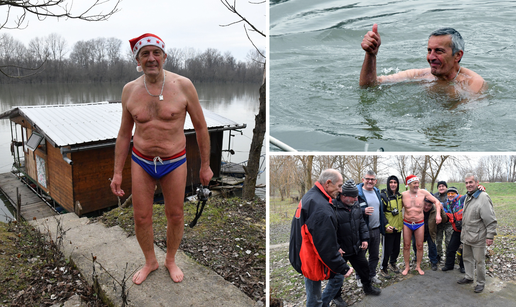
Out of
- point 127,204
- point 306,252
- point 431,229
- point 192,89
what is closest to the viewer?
point 306,252

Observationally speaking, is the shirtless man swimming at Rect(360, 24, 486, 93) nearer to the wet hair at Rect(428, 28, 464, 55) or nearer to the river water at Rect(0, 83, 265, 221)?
the wet hair at Rect(428, 28, 464, 55)

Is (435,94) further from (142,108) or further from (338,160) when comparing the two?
(142,108)

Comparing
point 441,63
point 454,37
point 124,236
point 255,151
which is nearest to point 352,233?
point 441,63

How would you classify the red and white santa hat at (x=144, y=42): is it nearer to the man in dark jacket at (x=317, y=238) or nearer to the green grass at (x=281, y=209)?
the man in dark jacket at (x=317, y=238)

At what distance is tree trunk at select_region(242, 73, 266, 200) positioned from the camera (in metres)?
6.92

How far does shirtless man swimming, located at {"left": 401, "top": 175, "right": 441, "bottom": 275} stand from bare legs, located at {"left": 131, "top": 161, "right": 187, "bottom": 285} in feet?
9.86

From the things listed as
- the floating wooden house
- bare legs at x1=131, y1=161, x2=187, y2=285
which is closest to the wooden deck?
the floating wooden house

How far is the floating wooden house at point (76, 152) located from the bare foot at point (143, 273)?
7435 millimetres

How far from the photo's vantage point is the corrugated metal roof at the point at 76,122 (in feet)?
39.1

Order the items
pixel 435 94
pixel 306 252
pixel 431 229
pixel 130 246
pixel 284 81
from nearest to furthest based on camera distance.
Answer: pixel 306 252 → pixel 130 246 → pixel 435 94 → pixel 431 229 → pixel 284 81

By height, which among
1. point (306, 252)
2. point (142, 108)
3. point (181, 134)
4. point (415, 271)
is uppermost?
point (142, 108)

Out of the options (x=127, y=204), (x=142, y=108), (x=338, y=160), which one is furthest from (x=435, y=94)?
(x=127, y=204)

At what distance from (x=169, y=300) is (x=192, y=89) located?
1.95m

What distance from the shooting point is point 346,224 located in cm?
377
